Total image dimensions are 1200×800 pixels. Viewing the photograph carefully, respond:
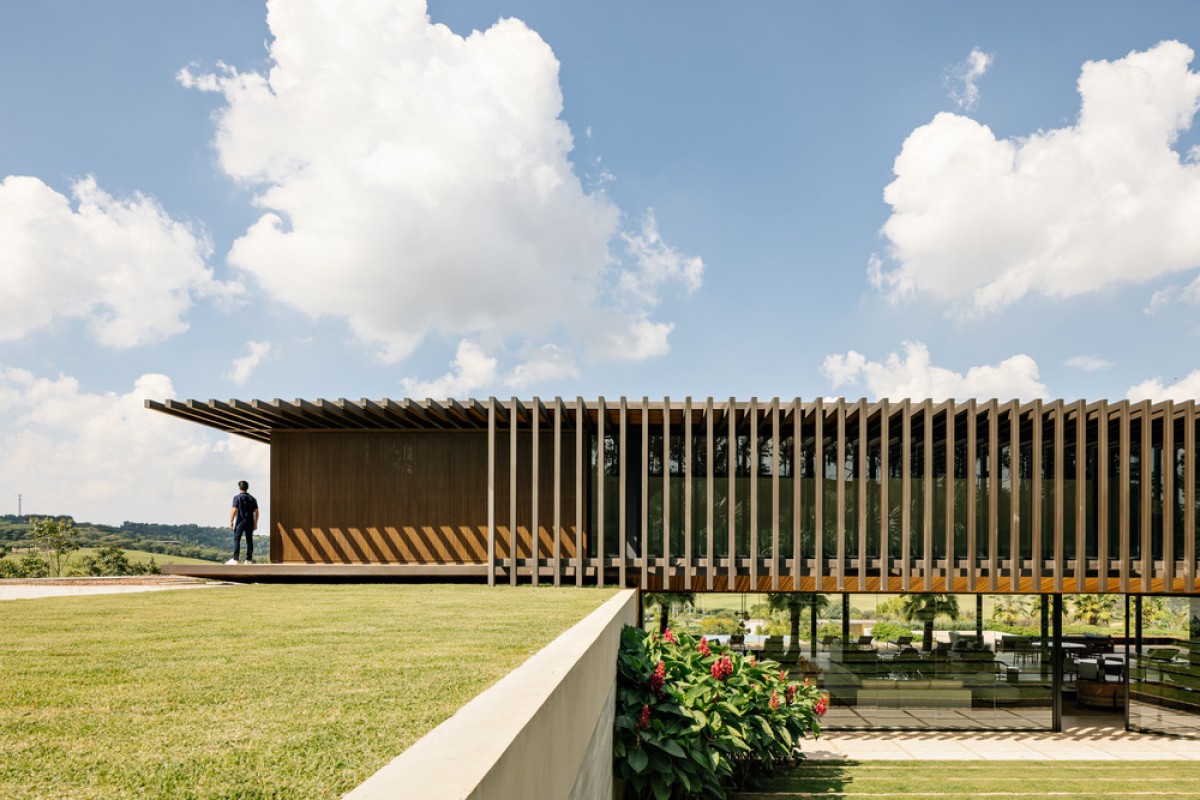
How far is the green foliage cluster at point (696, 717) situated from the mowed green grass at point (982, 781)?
0.54 metres

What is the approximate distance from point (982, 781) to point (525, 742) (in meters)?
11.7

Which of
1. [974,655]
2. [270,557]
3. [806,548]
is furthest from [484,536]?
[974,655]

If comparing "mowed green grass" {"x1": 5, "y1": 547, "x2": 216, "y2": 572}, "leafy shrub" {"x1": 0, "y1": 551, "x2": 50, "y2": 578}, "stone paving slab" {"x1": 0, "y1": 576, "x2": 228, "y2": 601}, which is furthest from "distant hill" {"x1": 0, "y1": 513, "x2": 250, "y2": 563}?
"stone paving slab" {"x1": 0, "y1": 576, "x2": 228, "y2": 601}

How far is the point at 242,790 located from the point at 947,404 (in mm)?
14568

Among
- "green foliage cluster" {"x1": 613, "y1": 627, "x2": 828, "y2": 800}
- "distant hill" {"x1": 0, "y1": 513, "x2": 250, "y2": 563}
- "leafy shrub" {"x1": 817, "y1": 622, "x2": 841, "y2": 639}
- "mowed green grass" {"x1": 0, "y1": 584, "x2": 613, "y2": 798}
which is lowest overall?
"distant hill" {"x1": 0, "y1": 513, "x2": 250, "y2": 563}

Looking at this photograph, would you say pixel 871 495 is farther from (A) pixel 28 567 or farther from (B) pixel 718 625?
(A) pixel 28 567

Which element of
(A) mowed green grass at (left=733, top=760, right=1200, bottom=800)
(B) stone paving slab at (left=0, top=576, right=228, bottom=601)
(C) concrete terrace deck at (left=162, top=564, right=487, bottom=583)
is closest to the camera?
(A) mowed green grass at (left=733, top=760, right=1200, bottom=800)

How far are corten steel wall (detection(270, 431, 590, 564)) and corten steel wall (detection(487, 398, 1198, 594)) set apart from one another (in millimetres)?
420

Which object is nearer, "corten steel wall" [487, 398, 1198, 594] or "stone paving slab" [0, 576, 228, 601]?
"stone paving slab" [0, 576, 228, 601]

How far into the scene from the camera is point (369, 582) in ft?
50.4

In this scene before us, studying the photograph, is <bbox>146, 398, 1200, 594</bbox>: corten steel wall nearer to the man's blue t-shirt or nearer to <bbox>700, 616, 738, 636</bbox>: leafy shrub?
the man's blue t-shirt

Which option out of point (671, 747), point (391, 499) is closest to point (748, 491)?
point (391, 499)

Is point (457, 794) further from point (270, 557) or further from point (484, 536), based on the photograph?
point (270, 557)

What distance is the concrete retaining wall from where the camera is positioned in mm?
2096
